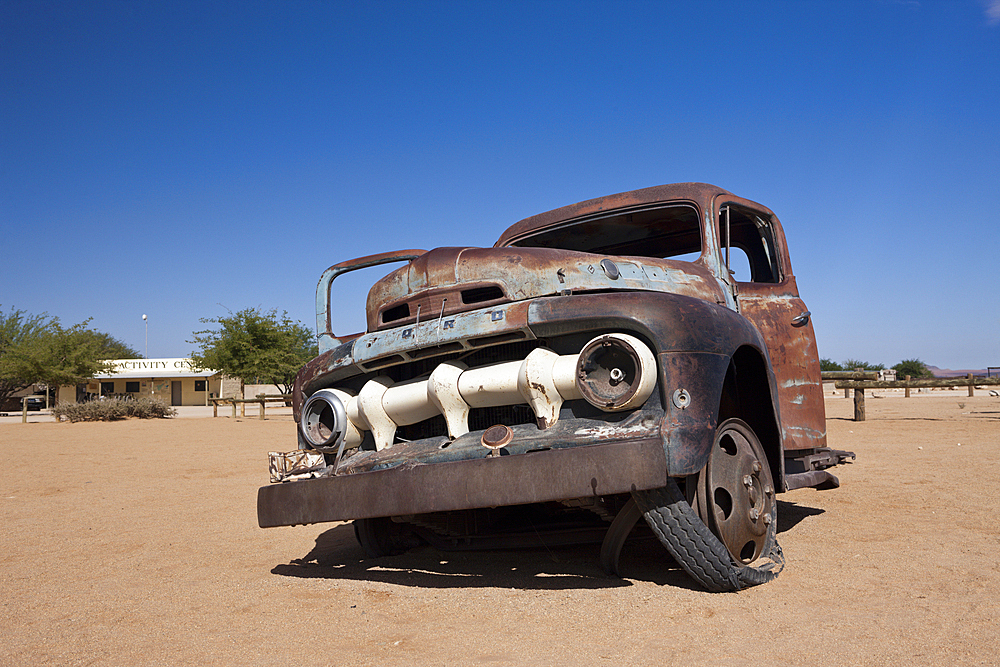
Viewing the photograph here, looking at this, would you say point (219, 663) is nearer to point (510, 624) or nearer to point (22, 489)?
point (510, 624)

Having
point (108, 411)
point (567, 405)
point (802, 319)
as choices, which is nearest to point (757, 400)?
point (802, 319)

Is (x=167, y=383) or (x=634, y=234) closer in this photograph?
(x=634, y=234)

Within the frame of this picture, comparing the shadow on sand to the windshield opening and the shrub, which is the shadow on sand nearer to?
the windshield opening

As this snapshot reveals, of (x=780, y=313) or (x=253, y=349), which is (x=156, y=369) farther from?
(x=780, y=313)

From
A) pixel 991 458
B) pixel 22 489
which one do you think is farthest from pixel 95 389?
pixel 991 458

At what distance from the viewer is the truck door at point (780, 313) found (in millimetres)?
4094

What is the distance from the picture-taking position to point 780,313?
168 inches

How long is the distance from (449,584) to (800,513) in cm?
287

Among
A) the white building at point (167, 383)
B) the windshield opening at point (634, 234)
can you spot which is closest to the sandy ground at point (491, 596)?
the windshield opening at point (634, 234)

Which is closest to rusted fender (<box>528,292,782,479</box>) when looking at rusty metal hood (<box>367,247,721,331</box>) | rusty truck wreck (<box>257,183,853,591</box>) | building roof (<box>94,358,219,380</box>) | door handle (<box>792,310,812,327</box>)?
rusty truck wreck (<box>257,183,853,591</box>)

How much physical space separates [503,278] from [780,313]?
1974 millimetres

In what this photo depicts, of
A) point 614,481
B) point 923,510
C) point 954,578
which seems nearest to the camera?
point 614,481

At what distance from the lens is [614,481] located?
250 centimetres

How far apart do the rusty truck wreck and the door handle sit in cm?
4
